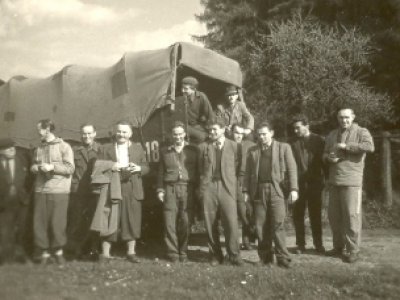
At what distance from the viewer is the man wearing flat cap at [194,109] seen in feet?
22.8

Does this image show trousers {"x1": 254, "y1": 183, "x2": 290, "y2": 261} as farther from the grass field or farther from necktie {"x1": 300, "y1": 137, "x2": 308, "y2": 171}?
necktie {"x1": 300, "y1": 137, "x2": 308, "y2": 171}

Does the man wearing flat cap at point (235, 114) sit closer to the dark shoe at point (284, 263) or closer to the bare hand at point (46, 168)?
the dark shoe at point (284, 263)

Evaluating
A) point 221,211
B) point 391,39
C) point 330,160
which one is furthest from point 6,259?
point 391,39

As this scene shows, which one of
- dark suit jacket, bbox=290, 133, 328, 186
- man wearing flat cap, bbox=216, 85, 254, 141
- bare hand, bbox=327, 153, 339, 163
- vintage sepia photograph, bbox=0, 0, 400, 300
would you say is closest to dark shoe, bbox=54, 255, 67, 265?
vintage sepia photograph, bbox=0, 0, 400, 300

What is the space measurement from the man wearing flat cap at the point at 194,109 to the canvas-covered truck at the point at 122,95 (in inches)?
6.7

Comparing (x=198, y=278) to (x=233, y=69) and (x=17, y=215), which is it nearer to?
(x=17, y=215)

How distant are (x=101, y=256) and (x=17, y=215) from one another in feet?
3.83

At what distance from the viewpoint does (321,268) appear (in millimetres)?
5848

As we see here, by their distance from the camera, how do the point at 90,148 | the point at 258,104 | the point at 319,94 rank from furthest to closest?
the point at 258,104, the point at 319,94, the point at 90,148

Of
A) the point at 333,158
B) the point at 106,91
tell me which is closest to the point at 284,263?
the point at 333,158

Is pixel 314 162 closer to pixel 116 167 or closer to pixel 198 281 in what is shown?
pixel 198 281

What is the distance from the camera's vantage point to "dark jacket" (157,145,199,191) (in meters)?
6.53

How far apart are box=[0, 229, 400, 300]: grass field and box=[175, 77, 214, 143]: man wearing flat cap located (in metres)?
1.90

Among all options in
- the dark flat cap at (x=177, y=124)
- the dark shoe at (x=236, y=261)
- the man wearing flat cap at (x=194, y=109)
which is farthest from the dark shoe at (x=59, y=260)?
the man wearing flat cap at (x=194, y=109)
